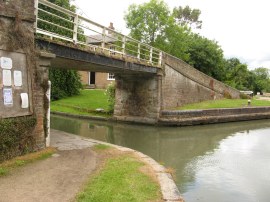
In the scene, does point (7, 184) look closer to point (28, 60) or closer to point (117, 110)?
point (28, 60)

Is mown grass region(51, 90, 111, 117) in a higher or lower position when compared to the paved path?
higher

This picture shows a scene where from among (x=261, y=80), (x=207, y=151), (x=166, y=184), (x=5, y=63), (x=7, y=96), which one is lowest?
(x=207, y=151)

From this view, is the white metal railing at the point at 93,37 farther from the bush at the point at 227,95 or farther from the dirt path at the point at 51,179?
the bush at the point at 227,95

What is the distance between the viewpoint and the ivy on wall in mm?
6807

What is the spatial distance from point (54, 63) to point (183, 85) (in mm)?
10344

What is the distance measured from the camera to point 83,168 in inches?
271

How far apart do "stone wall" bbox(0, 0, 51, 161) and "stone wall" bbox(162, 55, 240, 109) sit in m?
11.5

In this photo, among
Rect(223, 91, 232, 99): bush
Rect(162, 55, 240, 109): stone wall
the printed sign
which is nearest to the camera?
the printed sign

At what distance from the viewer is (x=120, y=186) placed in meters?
5.81

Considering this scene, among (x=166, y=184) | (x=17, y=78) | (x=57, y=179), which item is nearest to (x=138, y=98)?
(x=17, y=78)

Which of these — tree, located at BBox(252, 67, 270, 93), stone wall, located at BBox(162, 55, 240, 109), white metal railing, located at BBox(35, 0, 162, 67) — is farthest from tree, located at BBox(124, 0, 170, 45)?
tree, located at BBox(252, 67, 270, 93)

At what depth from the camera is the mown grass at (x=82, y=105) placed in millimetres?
21744

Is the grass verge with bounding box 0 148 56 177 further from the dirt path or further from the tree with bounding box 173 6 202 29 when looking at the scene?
the tree with bounding box 173 6 202 29

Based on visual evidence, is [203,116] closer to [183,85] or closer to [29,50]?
[183,85]
